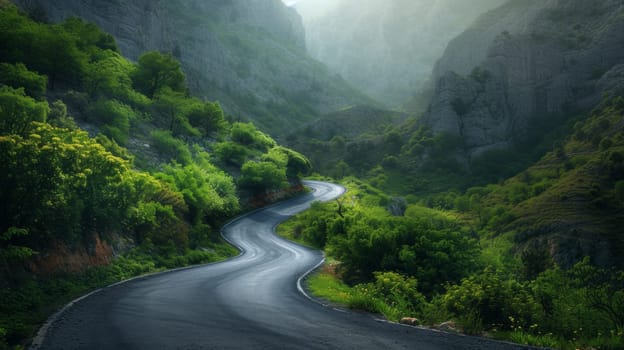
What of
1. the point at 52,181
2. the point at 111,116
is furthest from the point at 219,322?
the point at 111,116

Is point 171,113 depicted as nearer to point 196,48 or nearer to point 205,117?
point 205,117

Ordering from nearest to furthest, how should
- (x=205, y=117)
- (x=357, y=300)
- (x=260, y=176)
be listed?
(x=357, y=300)
(x=260, y=176)
(x=205, y=117)

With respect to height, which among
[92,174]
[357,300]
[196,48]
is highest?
[196,48]

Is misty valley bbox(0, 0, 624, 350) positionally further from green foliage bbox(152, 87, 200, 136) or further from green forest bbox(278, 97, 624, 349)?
green foliage bbox(152, 87, 200, 136)

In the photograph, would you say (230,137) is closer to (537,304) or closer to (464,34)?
(537,304)

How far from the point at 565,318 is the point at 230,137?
61697mm

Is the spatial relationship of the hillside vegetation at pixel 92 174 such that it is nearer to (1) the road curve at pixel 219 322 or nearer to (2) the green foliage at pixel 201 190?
(2) the green foliage at pixel 201 190

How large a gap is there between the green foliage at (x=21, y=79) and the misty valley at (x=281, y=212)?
17 centimetres

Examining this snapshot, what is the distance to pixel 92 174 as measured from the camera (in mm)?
18734

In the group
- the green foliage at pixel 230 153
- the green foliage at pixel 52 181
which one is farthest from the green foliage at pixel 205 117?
the green foliage at pixel 52 181

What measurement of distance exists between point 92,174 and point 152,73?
134 ft

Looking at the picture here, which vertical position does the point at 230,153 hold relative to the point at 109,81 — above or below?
below

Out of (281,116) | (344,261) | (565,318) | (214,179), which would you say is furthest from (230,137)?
(281,116)

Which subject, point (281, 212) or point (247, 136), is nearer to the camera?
point (281, 212)
